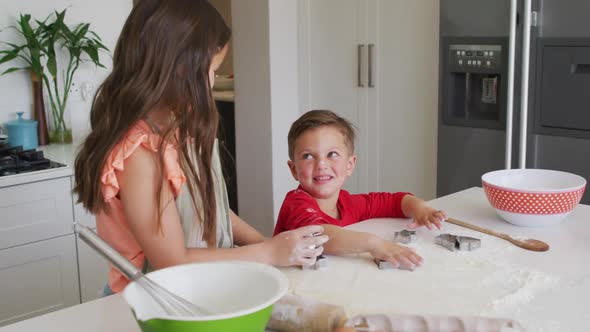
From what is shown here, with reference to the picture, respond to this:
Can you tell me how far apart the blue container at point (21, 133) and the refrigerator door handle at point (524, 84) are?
1748 mm

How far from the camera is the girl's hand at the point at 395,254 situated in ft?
4.27

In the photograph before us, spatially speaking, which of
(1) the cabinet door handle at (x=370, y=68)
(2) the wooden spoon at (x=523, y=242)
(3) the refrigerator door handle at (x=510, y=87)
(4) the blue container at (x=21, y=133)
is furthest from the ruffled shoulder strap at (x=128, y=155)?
(1) the cabinet door handle at (x=370, y=68)

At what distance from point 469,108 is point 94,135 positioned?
188 centimetres

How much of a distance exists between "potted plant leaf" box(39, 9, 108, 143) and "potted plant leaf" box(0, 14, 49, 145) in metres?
0.03

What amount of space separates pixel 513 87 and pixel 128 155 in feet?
5.79

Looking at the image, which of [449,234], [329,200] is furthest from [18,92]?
[449,234]

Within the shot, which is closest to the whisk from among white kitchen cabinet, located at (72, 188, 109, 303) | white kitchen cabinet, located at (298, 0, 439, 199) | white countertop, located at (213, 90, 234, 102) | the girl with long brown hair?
the girl with long brown hair

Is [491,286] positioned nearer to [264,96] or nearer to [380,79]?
[380,79]

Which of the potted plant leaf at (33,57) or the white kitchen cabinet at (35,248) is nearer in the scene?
the white kitchen cabinet at (35,248)

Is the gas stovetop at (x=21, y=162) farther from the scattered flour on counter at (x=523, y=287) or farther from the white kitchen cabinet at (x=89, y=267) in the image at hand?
the scattered flour on counter at (x=523, y=287)

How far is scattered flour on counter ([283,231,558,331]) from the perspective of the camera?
113cm

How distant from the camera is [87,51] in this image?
282 centimetres

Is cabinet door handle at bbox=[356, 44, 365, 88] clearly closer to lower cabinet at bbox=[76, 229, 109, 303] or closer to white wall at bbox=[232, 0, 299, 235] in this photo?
white wall at bbox=[232, 0, 299, 235]

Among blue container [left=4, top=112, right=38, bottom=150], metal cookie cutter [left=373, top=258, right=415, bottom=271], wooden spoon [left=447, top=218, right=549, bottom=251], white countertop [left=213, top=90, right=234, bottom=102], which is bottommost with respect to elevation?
metal cookie cutter [left=373, top=258, right=415, bottom=271]
